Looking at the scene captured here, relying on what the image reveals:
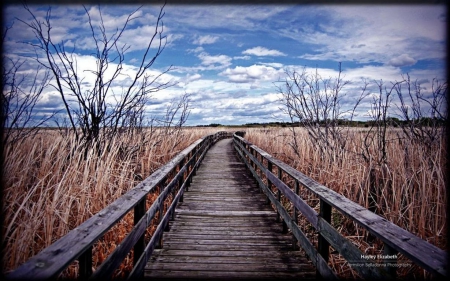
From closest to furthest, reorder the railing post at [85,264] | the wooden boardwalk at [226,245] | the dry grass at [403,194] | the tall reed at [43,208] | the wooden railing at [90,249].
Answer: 1. the wooden railing at [90,249]
2. the railing post at [85,264]
3. the tall reed at [43,208]
4. the dry grass at [403,194]
5. the wooden boardwalk at [226,245]

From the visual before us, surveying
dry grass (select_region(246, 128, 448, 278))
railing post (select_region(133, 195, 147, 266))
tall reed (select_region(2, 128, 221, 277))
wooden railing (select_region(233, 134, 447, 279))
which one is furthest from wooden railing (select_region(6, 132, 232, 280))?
dry grass (select_region(246, 128, 448, 278))

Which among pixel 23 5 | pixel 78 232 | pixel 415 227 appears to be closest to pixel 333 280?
pixel 415 227

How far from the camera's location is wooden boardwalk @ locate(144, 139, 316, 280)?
2.83m

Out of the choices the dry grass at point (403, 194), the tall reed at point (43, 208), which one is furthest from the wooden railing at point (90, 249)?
the dry grass at point (403, 194)

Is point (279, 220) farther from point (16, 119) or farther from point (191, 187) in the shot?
point (16, 119)

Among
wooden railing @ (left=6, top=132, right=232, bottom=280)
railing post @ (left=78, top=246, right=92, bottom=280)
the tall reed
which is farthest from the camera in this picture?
the tall reed

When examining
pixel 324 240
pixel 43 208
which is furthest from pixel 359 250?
pixel 43 208

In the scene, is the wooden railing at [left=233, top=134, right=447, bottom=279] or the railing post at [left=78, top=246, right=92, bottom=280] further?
the railing post at [left=78, top=246, right=92, bottom=280]

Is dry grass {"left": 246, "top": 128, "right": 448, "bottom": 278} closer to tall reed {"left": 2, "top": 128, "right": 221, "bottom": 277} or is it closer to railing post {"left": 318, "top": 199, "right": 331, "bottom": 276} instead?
railing post {"left": 318, "top": 199, "right": 331, "bottom": 276}

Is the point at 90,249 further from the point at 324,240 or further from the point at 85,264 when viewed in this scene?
the point at 324,240

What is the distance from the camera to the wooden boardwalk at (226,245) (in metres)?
2.83

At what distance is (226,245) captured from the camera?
11.6 ft

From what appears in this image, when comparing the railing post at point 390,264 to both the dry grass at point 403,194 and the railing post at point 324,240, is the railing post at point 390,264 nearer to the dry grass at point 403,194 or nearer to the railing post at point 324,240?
the railing post at point 324,240

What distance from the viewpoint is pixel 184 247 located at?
11.3 feet
